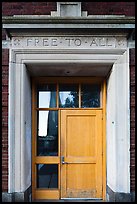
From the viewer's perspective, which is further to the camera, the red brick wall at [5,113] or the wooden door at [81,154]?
the wooden door at [81,154]

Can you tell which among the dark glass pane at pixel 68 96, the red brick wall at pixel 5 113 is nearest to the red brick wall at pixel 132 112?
the dark glass pane at pixel 68 96

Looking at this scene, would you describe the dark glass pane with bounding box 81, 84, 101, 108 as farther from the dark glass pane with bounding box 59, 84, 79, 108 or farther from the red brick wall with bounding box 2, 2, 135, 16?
the red brick wall with bounding box 2, 2, 135, 16

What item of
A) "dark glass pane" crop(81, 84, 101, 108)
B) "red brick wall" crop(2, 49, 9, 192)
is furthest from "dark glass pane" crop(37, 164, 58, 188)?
"dark glass pane" crop(81, 84, 101, 108)

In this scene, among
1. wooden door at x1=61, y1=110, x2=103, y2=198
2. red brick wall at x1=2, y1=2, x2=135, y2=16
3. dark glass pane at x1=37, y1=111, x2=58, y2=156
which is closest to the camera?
red brick wall at x1=2, y1=2, x2=135, y2=16

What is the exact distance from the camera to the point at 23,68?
→ 20.0 ft

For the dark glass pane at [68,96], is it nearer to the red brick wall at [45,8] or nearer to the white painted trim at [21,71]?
the white painted trim at [21,71]

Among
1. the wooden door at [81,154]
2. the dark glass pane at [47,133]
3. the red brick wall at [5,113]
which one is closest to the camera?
the red brick wall at [5,113]

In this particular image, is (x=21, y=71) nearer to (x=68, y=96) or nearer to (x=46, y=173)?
(x=68, y=96)

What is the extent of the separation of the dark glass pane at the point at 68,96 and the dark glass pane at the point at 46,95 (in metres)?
0.17

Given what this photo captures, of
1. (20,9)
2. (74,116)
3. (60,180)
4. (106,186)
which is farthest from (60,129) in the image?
(20,9)

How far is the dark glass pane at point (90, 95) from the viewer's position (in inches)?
278

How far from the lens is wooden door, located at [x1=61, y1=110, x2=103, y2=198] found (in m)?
6.86

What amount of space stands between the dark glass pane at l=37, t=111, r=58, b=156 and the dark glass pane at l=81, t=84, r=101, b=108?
0.76m

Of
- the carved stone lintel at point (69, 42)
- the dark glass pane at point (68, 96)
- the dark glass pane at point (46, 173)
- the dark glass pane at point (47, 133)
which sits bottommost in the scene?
the dark glass pane at point (46, 173)
